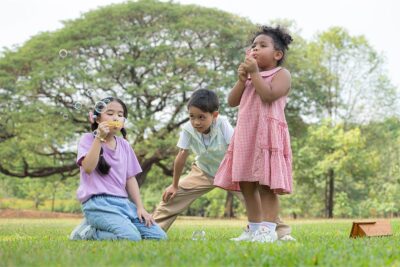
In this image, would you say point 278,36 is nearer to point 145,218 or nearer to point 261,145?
point 261,145

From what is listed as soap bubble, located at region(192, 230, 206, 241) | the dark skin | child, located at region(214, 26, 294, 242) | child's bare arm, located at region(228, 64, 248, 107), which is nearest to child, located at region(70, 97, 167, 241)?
soap bubble, located at region(192, 230, 206, 241)

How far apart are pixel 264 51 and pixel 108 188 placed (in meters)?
1.72

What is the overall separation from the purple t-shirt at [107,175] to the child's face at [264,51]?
4.85ft

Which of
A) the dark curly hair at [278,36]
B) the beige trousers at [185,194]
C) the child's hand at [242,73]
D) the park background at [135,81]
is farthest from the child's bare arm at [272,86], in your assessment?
the park background at [135,81]

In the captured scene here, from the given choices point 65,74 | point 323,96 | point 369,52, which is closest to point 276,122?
point 65,74

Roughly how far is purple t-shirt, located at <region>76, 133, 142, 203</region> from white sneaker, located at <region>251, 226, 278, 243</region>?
→ 1311mm

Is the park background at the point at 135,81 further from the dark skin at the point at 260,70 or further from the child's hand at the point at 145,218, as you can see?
the dark skin at the point at 260,70

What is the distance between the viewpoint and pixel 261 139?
4309 mm

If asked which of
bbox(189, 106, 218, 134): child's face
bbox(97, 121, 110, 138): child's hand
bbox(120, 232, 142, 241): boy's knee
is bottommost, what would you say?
bbox(120, 232, 142, 241): boy's knee

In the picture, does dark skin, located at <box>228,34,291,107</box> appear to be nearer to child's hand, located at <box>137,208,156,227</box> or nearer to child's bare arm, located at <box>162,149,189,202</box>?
child's bare arm, located at <box>162,149,189,202</box>

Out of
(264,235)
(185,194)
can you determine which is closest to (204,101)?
(185,194)

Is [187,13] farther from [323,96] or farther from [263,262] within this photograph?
[263,262]

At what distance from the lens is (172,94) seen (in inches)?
809

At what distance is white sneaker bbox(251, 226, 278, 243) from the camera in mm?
4257
